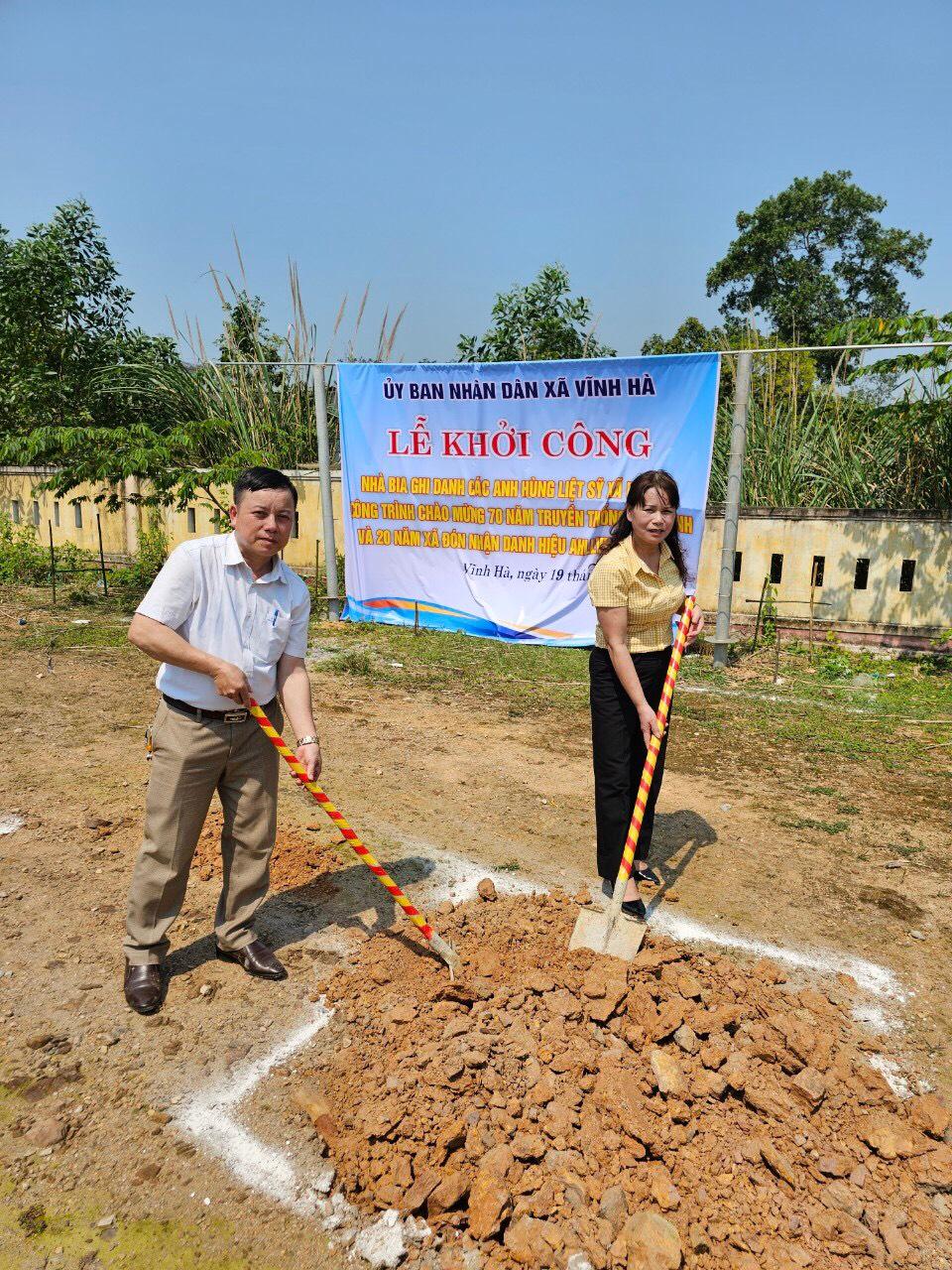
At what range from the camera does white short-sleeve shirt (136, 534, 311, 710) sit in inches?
108

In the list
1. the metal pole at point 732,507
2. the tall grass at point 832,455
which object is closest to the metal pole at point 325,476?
the metal pole at point 732,507

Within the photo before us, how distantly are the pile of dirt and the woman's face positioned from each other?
5.25 ft

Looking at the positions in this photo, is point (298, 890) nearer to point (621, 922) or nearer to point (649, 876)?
point (621, 922)

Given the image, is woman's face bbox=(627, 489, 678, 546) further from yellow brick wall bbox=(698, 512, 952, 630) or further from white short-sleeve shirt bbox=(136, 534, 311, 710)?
yellow brick wall bbox=(698, 512, 952, 630)

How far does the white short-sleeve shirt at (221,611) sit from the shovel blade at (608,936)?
147 cm

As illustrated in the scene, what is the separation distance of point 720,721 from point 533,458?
3.33 metres

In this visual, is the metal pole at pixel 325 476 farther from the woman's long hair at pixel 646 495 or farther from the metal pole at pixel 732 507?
the woman's long hair at pixel 646 495

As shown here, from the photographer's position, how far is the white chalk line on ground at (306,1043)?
233 centimetres

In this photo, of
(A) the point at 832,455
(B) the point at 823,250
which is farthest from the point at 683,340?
(A) the point at 832,455

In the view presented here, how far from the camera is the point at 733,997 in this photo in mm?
2918

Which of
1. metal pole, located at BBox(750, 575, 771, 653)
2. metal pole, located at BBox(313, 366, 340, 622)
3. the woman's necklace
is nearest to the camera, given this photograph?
the woman's necklace

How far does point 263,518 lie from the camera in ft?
9.11

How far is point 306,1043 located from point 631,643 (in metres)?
1.94

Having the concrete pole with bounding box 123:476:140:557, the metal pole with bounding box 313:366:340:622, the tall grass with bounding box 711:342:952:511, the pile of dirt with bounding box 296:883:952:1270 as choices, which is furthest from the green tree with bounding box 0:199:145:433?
the pile of dirt with bounding box 296:883:952:1270
